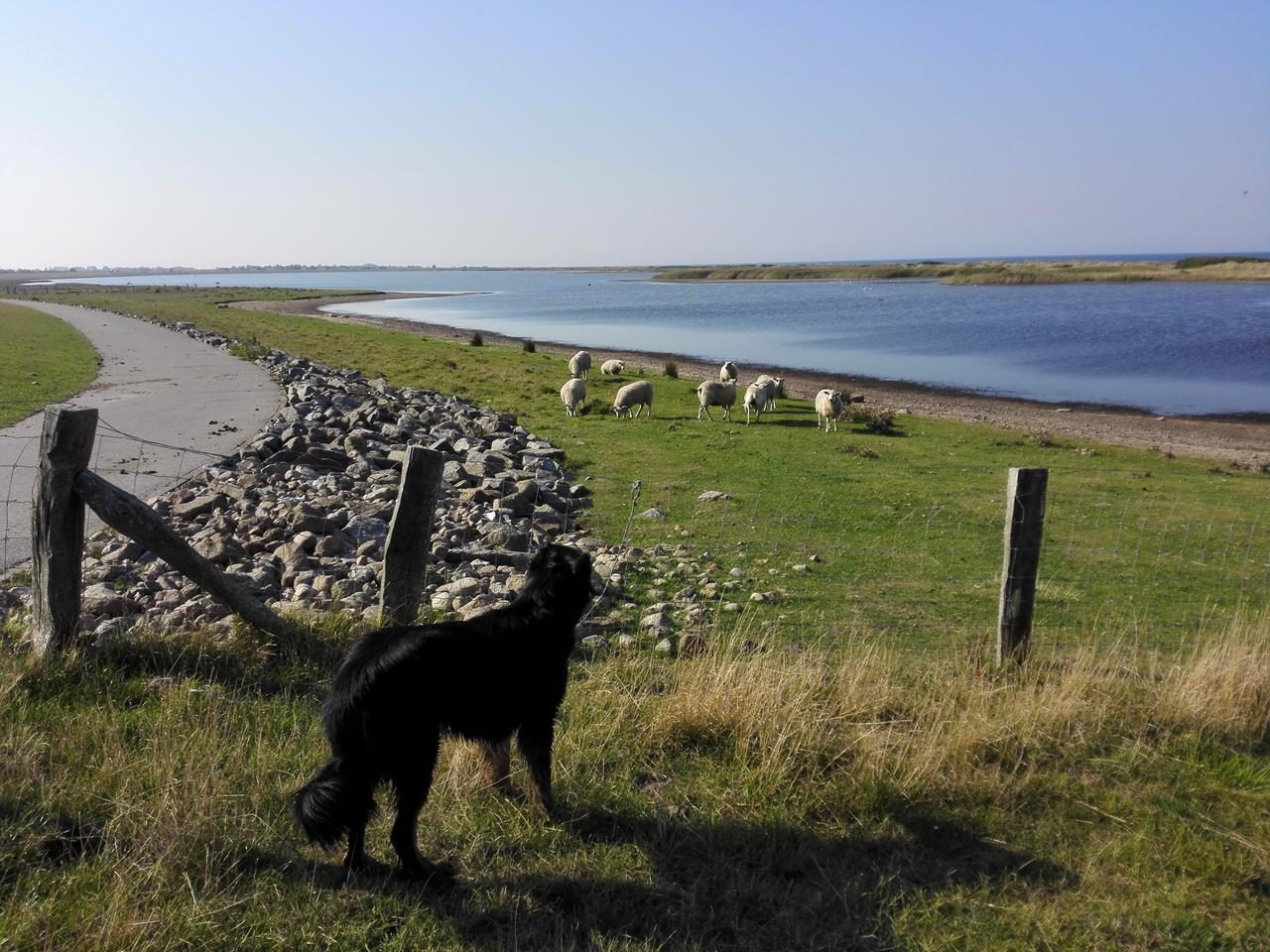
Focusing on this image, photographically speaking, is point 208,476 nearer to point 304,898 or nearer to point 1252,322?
point 304,898

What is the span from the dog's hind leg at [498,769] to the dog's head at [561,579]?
0.76 m

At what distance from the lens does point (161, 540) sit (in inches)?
225

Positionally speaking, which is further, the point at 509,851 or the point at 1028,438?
the point at 1028,438

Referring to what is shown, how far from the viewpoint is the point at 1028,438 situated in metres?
22.3

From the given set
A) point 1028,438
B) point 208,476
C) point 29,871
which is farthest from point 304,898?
point 1028,438

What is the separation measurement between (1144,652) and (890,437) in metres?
15.1

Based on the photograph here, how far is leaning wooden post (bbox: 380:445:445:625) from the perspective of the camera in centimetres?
590

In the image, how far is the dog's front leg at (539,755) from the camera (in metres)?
4.38

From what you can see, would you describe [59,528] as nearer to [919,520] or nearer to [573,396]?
[919,520]

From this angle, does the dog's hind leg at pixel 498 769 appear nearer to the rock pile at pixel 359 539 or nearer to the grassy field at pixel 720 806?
the grassy field at pixel 720 806

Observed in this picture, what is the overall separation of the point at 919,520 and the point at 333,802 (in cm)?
1055

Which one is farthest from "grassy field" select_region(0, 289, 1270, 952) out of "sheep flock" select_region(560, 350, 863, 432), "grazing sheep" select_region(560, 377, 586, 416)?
"grazing sheep" select_region(560, 377, 586, 416)

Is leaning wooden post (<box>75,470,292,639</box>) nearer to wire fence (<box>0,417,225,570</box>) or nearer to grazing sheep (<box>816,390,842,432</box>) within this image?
wire fence (<box>0,417,225,570</box>)

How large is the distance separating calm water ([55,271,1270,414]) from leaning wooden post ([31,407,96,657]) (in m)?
33.1
